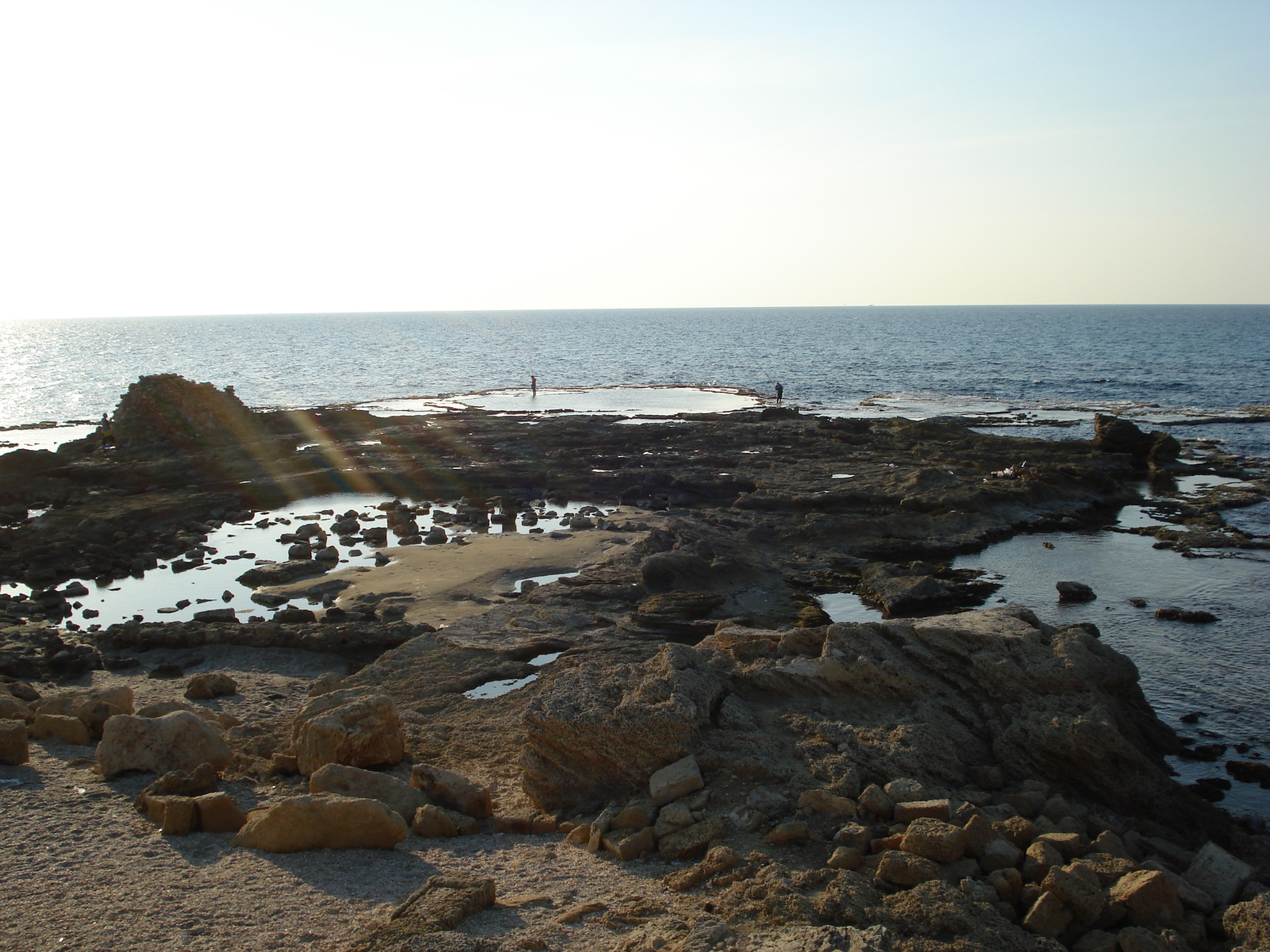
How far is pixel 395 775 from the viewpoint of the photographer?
1071 cm

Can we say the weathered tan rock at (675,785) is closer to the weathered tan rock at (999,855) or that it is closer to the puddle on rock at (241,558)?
the weathered tan rock at (999,855)

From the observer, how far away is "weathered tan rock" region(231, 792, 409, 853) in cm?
842

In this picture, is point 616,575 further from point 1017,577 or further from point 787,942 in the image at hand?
point 787,942

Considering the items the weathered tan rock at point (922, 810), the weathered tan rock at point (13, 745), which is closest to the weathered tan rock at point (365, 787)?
the weathered tan rock at point (13, 745)

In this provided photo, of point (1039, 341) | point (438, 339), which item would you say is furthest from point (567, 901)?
point (438, 339)

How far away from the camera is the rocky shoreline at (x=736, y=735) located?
718 cm

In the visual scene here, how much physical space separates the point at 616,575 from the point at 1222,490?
24.5m

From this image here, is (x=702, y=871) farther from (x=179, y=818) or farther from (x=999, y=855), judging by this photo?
(x=179, y=818)

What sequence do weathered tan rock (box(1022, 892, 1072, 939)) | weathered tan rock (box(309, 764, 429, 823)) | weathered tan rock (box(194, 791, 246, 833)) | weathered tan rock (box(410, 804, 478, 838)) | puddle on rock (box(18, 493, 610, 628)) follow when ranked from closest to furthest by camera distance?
1. weathered tan rock (box(1022, 892, 1072, 939))
2. weathered tan rock (box(194, 791, 246, 833))
3. weathered tan rock (box(410, 804, 478, 838))
4. weathered tan rock (box(309, 764, 429, 823))
5. puddle on rock (box(18, 493, 610, 628))

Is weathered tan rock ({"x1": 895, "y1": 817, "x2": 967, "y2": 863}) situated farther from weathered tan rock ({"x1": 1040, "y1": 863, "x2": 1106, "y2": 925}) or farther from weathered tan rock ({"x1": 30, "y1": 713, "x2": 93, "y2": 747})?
weathered tan rock ({"x1": 30, "y1": 713, "x2": 93, "y2": 747})

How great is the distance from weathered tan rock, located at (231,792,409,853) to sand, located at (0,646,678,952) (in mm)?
97

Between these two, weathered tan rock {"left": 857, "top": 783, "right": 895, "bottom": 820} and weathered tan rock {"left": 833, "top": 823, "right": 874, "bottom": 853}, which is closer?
weathered tan rock {"left": 833, "top": 823, "right": 874, "bottom": 853}

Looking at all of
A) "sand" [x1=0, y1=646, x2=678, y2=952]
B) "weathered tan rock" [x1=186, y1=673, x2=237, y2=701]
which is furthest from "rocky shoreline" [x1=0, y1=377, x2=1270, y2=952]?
"weathered tan rock" [x1=186, y1=673, x2=237, y2=701]

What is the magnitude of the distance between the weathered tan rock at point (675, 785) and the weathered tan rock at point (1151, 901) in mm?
3844
